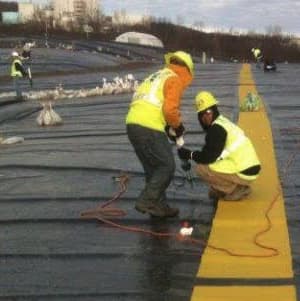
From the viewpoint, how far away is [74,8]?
144500 millimetres

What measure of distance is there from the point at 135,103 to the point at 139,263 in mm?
1747

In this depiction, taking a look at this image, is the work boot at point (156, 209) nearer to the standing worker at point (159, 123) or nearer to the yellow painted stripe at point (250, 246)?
the standing worker at point (159, 123)

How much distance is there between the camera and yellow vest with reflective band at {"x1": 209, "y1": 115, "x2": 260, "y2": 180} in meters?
6.48

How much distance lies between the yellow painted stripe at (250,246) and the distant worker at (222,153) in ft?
0.95

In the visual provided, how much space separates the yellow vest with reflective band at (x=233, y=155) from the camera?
6.48 m

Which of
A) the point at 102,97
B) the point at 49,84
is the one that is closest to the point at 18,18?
the point at 49,84

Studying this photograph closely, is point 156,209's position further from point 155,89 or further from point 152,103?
point 155,89

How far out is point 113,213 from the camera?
256 inches

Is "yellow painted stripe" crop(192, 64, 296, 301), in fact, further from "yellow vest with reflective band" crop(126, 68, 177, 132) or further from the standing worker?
"yellow vest with reflective band" crop(126, 68, 177, 132)

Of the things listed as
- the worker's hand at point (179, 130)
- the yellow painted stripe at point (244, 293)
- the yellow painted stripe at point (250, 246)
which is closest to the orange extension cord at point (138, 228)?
the yellow painted stripe at point (250, 246)

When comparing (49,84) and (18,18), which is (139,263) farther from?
(18,18)

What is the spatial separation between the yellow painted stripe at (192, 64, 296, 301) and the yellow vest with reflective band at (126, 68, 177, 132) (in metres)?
1.08

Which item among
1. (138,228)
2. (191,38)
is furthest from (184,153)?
(191,38)

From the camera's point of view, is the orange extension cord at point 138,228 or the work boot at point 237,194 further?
the work boot at point 237,194
